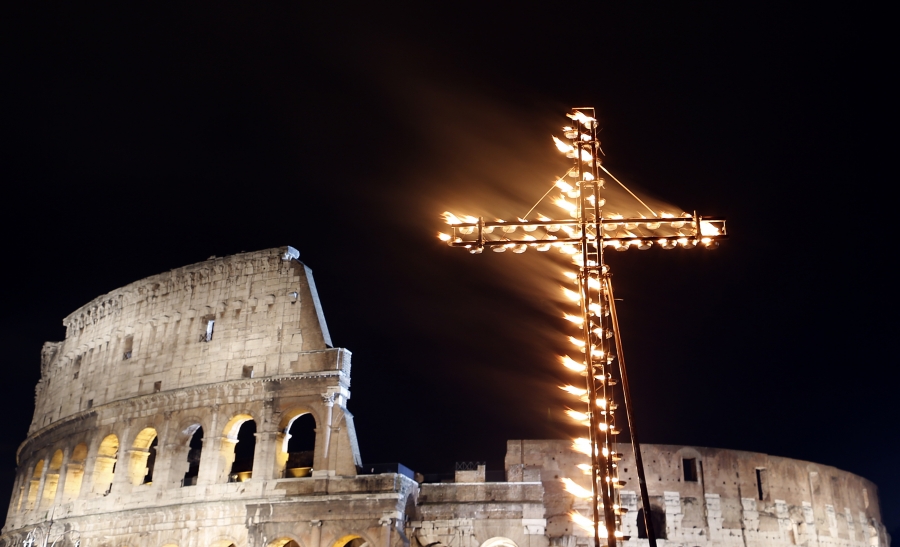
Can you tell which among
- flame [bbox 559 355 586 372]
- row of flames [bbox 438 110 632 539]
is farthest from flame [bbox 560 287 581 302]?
flame [bbox 559 355 586 372]

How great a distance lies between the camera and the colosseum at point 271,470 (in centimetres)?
2259

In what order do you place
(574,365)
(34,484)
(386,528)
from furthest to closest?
1. (34,484)
2. (386,528)
3. (574,365)

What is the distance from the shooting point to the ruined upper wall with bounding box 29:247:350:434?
81.6 feet

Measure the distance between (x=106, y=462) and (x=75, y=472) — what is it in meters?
1.96

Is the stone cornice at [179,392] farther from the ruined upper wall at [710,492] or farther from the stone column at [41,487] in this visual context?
the ruined upper wall at [710,492]

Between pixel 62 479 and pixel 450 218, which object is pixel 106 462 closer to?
pixel 62 479

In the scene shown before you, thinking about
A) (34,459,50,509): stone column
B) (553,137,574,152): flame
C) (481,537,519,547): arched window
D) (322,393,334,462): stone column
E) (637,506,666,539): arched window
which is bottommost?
(481,537,519,547): arched window

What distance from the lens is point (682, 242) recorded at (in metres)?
10.4

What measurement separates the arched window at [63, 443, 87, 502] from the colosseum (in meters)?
0.05

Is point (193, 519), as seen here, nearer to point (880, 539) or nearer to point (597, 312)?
point (597, 312)

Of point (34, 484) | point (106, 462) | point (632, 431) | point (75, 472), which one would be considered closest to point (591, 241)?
point (632, 431)

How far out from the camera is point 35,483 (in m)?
31.2

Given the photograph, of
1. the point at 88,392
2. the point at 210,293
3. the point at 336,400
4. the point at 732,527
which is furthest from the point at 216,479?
the point at 732,527

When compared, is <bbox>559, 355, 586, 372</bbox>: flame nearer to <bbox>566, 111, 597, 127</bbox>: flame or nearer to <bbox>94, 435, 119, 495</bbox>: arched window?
<bbox>566, 111, 597, 127</bbox>: flame
